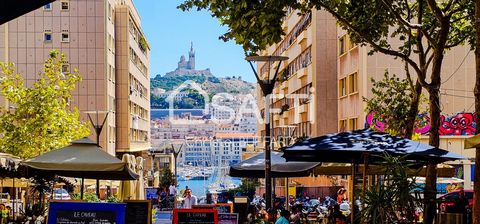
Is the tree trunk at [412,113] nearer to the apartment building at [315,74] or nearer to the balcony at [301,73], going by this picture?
the apartment building at [315,74]

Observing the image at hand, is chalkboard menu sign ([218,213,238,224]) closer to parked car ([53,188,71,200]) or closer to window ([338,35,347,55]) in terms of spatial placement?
parked car ([53,188,71,200])

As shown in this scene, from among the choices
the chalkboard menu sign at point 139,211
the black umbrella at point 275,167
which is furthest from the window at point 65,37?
the chalkboard menu sign at point 139,211

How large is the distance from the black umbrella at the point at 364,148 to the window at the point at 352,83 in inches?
1300

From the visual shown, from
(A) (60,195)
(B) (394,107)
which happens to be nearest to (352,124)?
(A) (60,195)

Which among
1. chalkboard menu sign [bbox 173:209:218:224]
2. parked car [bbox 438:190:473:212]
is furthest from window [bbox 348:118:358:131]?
chalkboard menu sign [bbox 173:209:218:224]

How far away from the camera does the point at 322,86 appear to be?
5641 centimetres

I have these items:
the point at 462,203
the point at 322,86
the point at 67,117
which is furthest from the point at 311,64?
the point at 462,203

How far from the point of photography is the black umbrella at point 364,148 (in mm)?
12711

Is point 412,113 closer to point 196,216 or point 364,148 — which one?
point 364,148

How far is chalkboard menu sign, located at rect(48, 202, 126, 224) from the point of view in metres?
9.31

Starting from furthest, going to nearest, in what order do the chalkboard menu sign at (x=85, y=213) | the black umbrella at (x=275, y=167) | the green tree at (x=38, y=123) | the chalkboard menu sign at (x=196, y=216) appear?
the green tree at (x=38, y=123), the black umbrella at (x=275, y=167), the chalkboard menu sign at (x=196, y=216), the chalkboard menu sign at (x=85, y=213)

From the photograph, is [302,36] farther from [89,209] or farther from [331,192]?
[89,209]

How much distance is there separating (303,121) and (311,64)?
7.37 metres

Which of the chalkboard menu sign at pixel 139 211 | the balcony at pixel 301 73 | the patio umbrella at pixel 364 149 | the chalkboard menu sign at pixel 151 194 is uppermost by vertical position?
the balcony at pixel 301 73
